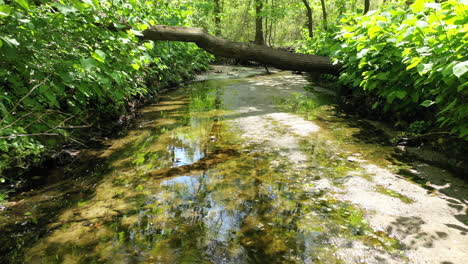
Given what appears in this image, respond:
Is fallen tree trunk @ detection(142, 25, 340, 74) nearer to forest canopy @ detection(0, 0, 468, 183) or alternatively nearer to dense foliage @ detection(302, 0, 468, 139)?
dense foliage @ detection(302, 0, 468, 139)

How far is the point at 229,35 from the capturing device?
26938 millimetres

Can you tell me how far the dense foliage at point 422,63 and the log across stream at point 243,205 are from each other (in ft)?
2.04

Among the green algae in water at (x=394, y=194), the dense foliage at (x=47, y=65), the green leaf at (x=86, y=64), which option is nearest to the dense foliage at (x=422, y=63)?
the green algae in water at (x=394, y=194)

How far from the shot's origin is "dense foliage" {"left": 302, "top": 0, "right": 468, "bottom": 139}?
8.57 feet

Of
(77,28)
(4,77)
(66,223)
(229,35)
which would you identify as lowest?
(66,223)

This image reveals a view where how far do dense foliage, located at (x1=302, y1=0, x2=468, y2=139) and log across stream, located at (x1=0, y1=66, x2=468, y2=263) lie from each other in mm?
621

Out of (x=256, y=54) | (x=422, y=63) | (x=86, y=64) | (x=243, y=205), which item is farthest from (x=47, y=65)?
(x=256, y=54)

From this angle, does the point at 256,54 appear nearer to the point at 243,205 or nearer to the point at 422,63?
the point at 422,63

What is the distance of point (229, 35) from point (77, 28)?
25.2 meters

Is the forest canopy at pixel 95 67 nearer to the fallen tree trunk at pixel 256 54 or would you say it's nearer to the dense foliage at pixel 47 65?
the dense foliage at pixel 47 65

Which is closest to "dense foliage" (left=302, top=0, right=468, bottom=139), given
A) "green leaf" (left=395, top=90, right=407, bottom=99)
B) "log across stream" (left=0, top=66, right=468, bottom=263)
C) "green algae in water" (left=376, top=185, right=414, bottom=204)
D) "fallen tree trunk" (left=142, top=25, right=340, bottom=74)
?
"green leaf" (left=395, top=90, right=407, bottom=99)

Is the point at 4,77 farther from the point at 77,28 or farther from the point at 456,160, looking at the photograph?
the point at 456,160

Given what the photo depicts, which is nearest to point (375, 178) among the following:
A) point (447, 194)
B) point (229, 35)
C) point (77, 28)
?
point (447, 194)

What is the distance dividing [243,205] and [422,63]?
2.40 m
